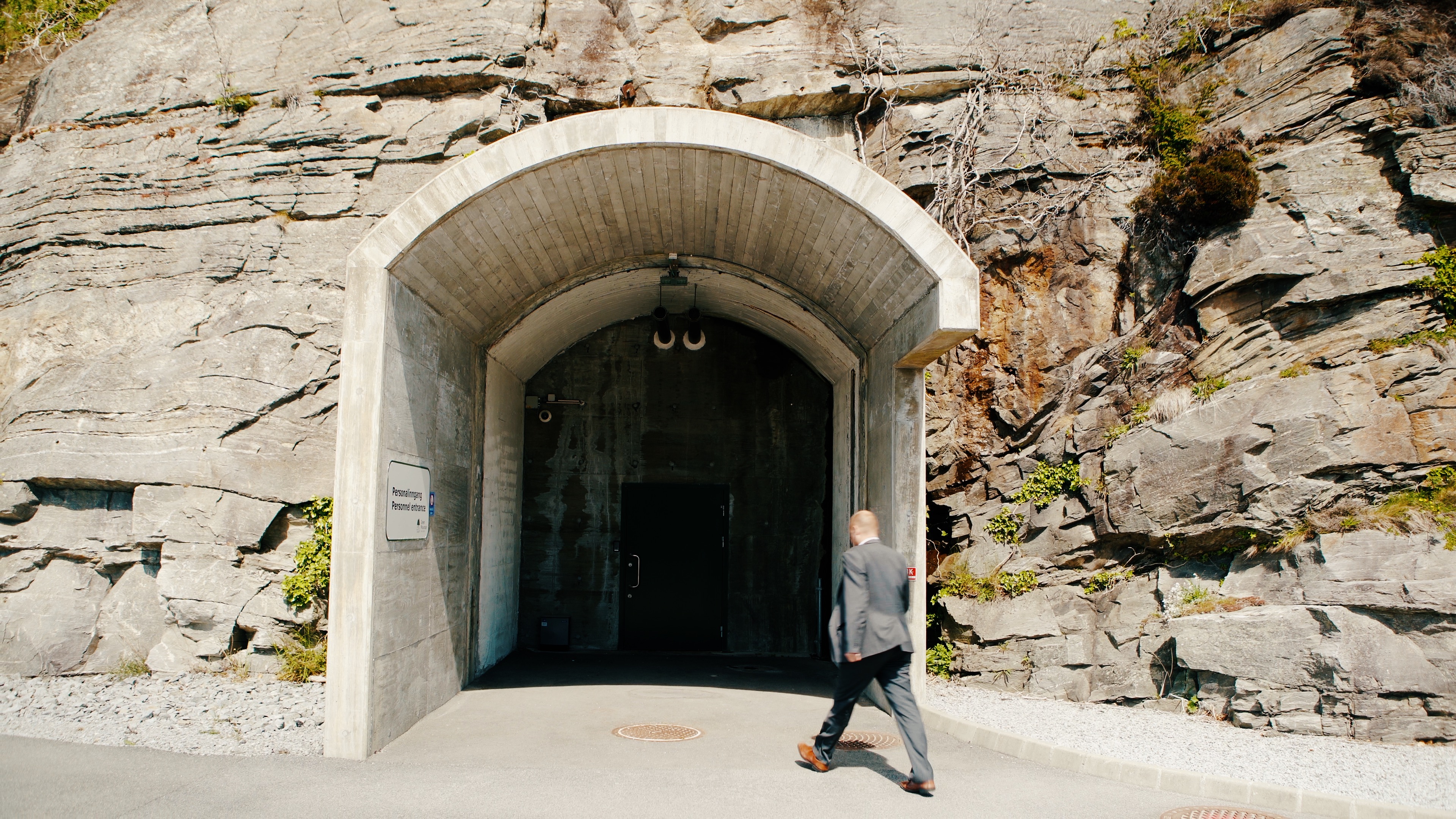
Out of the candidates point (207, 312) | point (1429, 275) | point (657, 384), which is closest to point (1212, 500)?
point (1429, 275)

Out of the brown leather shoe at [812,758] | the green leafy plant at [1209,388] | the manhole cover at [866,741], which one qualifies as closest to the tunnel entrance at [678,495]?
the green leafy plant at [1209,388]

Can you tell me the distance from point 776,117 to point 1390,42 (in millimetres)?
7292

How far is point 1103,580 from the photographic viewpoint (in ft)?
30.0

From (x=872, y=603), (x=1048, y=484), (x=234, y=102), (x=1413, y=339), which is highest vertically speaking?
(x=234, y=102)

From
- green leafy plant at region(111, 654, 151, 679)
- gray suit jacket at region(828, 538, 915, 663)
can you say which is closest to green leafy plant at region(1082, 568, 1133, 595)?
gray suit jacket at region(828, 538, 915, 663)

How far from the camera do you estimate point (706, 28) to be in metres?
12.3

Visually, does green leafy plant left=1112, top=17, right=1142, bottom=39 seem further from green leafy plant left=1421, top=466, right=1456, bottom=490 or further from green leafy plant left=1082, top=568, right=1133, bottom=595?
green leafy plant left=1082, top=568, right=1133, bottom=595

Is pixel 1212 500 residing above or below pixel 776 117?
below

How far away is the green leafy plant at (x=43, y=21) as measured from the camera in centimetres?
1393

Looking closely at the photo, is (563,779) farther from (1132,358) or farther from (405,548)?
(1132,358)

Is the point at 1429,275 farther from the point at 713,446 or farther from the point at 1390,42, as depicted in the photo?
the point at 713,446

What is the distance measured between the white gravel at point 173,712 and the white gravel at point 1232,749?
5861mm

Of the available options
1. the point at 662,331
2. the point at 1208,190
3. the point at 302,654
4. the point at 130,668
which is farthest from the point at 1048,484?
the point at 130,668

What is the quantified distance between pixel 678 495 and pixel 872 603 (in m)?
7.00
